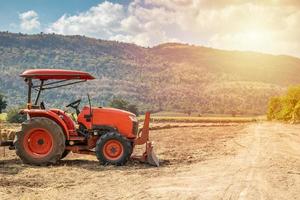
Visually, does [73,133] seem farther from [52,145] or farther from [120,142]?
[120,142]

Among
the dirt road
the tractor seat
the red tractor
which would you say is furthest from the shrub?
the tractor seat

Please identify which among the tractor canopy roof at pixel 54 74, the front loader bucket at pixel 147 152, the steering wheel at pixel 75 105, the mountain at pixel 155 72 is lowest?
the front loader bucket at pixel 147 152

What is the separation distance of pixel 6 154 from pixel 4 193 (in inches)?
325

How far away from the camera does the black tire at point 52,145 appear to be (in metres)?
13.9

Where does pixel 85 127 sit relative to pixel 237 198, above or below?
above

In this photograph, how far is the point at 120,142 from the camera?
1392 cm

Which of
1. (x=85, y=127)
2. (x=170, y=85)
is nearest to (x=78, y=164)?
(x=85, y=127)

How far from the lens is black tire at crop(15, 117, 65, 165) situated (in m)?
13.9

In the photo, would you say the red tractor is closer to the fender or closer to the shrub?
the fender

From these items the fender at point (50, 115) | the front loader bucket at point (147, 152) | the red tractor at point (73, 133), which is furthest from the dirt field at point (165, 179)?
the fender at point (50, 115)

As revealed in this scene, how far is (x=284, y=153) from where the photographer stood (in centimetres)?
1756

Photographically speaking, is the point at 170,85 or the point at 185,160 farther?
the point at 170,85

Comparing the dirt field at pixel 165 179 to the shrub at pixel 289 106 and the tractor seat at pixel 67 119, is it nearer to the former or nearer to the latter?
the tractor seat at pixel 67 119

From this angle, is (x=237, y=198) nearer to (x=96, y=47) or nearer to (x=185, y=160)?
(x=185, y=160)
